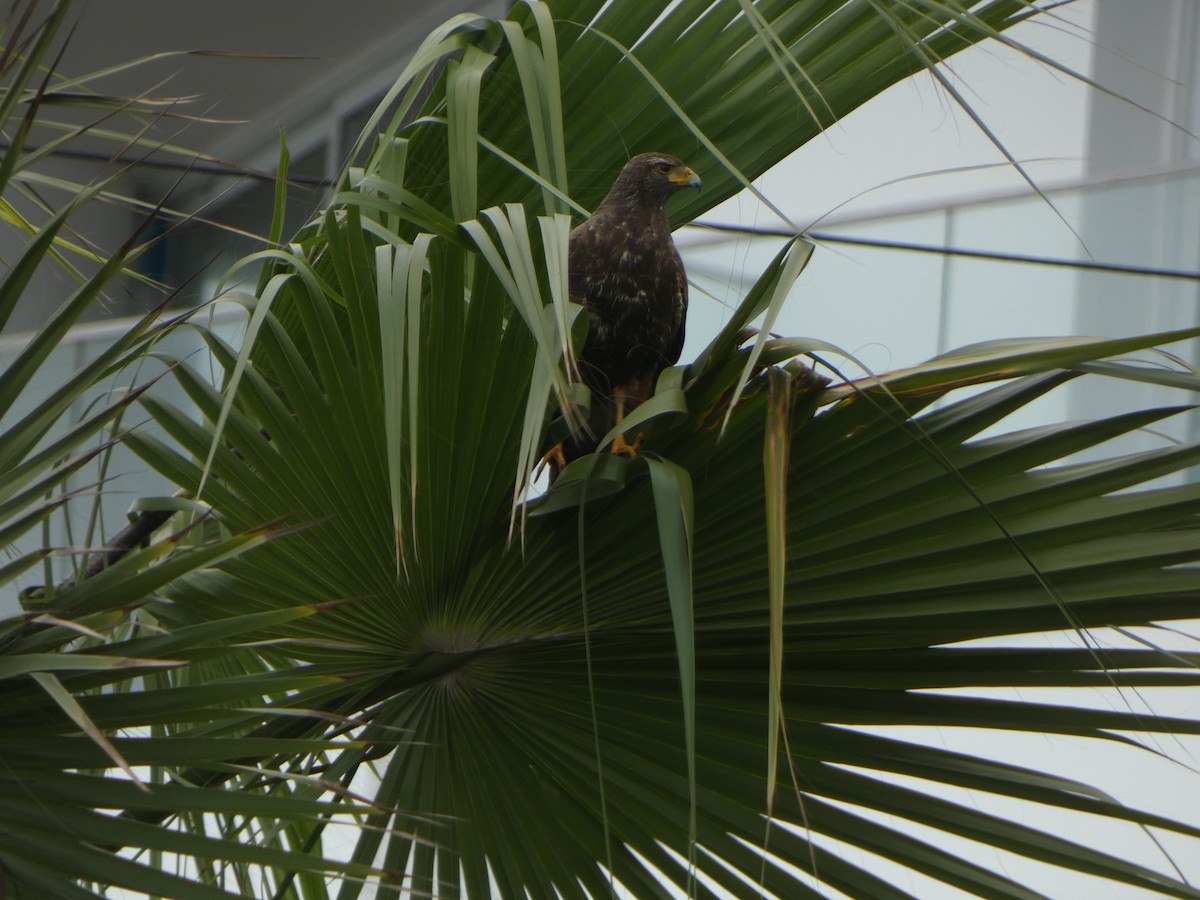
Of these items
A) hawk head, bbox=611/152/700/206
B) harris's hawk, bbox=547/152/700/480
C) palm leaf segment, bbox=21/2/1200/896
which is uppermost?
hawk head, bbox=611/152/700/206

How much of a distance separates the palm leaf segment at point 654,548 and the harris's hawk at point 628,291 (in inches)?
3.3

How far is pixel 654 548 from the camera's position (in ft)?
2.64

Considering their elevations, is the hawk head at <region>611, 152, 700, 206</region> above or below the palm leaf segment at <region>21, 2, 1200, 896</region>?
above

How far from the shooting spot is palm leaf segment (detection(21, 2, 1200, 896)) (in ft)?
2.32

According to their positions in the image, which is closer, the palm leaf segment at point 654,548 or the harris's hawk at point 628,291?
the palm leaf segment at point 654,548

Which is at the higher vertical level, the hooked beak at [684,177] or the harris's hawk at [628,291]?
the hooked beak at [684,177]

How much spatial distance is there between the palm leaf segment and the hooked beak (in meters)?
0.09

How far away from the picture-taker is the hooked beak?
109 cm

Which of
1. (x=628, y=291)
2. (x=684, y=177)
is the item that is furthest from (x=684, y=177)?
(x=628, y=291)

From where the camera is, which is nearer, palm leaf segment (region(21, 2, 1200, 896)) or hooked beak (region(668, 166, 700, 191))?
palm leaf segment (region(21, 2, 1200, 896))

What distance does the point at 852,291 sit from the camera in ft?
8.45

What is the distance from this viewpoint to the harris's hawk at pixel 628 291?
1.02 meters

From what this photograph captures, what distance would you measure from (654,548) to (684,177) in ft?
1.36

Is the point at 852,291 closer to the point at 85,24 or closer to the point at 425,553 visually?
the point at 425,553
